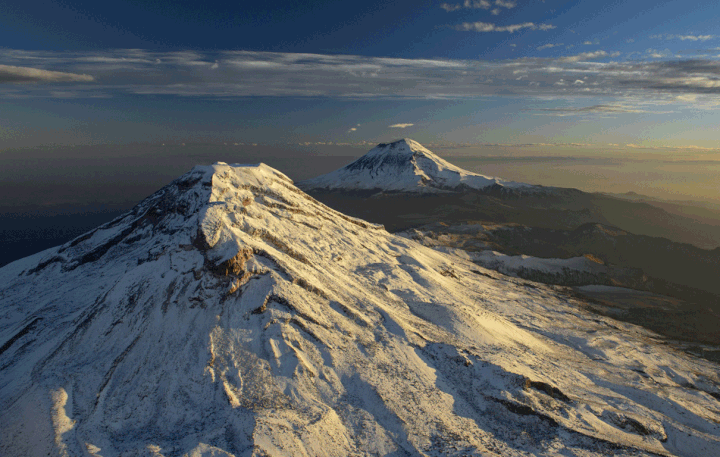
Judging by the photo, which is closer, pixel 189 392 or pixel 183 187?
pixel 189 392

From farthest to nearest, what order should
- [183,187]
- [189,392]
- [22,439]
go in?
1. [183,187]
2. [189,392]
3. [22,439]

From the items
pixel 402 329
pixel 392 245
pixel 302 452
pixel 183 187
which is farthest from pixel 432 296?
pixel 183 187

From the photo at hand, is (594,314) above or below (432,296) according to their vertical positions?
below

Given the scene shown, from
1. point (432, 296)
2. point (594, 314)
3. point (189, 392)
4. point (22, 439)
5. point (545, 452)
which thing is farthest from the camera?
point (594, 314)

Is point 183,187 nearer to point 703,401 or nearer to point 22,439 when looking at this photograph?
point 22,439

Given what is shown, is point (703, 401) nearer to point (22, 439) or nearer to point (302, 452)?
point (302, 452)

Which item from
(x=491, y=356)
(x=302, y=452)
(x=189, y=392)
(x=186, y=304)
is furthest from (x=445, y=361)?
(x=186, y=304)

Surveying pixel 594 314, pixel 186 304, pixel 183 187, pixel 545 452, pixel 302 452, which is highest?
pixel 183 187
